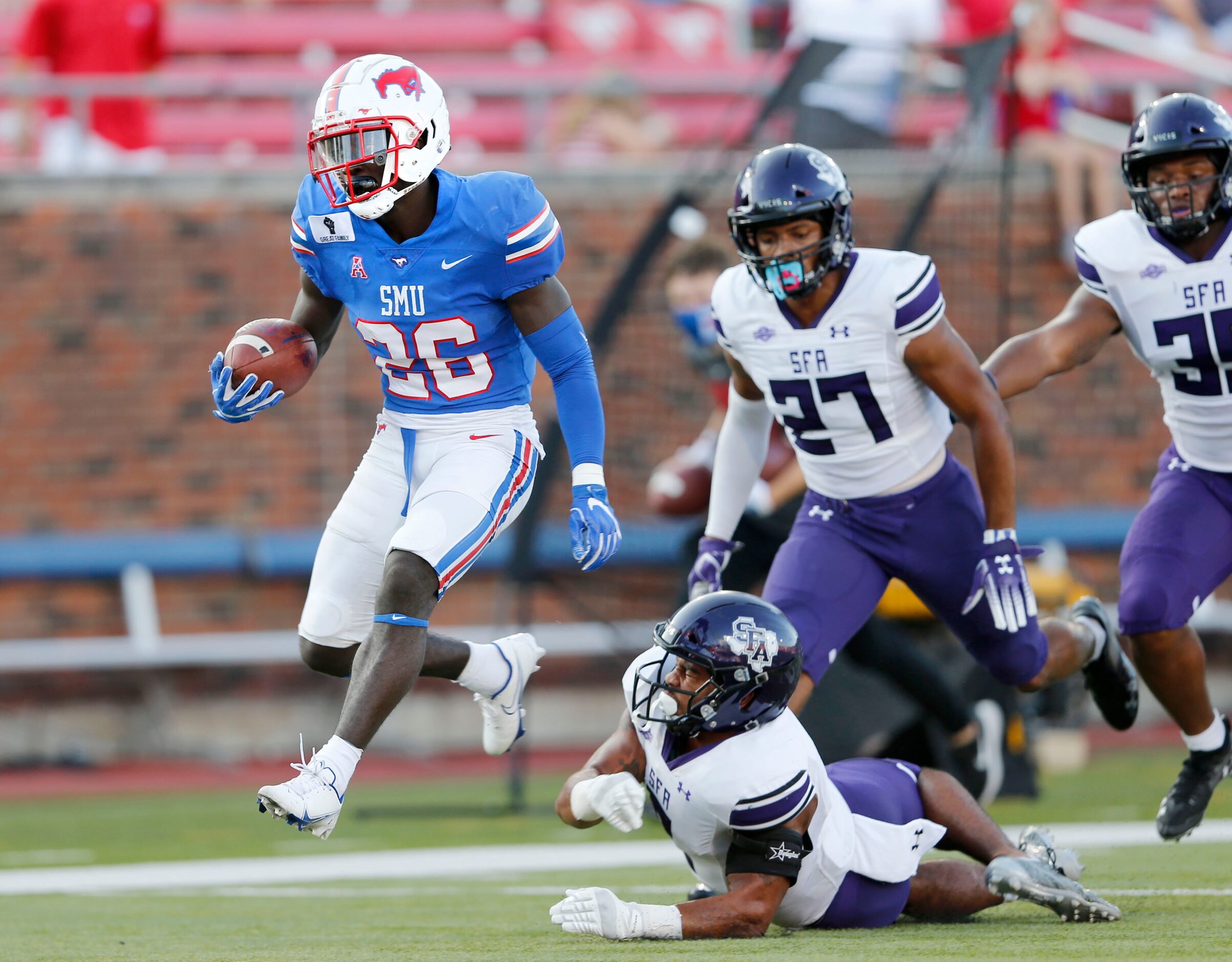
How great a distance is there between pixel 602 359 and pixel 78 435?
340 centimetres

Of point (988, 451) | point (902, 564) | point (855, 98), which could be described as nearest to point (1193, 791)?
point (902, 564)

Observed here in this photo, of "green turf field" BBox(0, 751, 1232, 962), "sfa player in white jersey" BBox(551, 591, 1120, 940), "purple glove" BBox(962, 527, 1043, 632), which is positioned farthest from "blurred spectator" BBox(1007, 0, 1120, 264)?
"sfa player in white jersey" BBox(551, 591, 1120, 940)

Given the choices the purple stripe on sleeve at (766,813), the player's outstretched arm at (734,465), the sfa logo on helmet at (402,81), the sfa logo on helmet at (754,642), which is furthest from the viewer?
the player's outstretched arm at (734,465)

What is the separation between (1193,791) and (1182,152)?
5.53 feet

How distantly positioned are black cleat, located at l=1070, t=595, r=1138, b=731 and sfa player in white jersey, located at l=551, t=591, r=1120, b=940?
1247 mm

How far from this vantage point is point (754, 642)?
3.88m

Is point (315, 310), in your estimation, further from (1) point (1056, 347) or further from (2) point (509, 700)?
(1) point (1056, 347)

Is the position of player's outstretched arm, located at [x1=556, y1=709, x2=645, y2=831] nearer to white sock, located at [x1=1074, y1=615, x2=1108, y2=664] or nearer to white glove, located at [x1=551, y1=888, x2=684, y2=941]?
white glove, located at [x1=551, y1=888, x2=684, y2=941]

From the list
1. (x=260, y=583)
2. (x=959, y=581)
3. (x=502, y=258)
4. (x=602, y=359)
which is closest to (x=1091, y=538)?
(x=602, y=359)

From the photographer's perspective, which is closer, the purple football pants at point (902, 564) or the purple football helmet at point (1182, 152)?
the purple football helmet at point (1182, 152)

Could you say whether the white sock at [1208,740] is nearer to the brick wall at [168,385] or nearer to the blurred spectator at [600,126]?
the brick wall at [168,385]

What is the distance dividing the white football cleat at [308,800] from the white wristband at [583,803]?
55cm

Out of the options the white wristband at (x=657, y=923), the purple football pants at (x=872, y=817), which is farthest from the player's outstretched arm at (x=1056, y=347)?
the white wristband at (x=657, y=923)

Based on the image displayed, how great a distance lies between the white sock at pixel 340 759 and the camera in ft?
13.4
